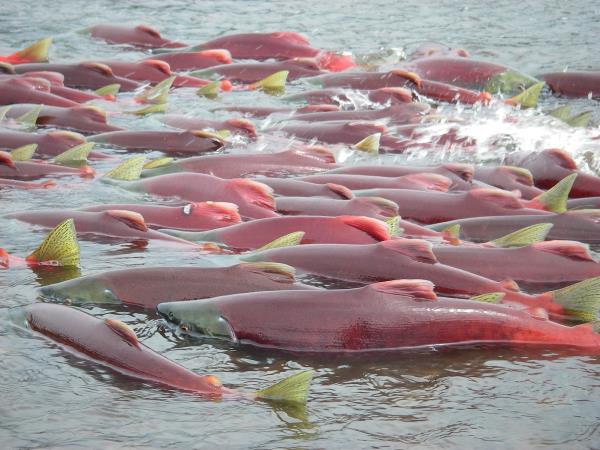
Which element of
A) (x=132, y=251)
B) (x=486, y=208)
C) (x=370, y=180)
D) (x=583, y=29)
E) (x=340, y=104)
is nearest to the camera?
(x=132, y=251)

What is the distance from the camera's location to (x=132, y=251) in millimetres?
6023

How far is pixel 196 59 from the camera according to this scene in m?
11.5

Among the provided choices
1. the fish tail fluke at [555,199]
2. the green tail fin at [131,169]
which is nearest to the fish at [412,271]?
the fish tail fluke at [555,199]

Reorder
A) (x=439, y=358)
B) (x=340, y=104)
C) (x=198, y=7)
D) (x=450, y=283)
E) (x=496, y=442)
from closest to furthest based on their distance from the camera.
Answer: (x=496, y=442)
(x=439, y=358)
(x=450, y=283)
(x=340, y=104)
(x=198, y=7)

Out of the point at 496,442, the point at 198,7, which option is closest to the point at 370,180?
the point at 496,442

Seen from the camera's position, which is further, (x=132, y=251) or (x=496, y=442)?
(x=132, y=251)

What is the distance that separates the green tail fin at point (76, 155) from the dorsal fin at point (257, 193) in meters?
1.50

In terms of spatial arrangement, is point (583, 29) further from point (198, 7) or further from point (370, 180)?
point (370, 180)

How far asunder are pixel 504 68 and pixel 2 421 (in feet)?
25.4

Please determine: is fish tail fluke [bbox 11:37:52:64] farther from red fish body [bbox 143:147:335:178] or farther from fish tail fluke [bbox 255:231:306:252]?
fish tail fluke [bbox 255:231:306:252]

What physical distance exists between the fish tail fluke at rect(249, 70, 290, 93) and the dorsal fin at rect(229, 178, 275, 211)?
12.4 ft

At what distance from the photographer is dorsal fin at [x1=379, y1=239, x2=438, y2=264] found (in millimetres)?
5273

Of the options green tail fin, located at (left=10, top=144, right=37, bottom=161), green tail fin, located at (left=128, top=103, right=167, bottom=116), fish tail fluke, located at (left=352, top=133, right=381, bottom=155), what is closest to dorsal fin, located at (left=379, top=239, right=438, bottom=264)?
fish tail fluke, located at (left=352, top=133, right=381, bottom=155)

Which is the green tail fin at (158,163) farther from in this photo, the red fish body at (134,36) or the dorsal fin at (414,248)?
the red fish body at (134,36)
